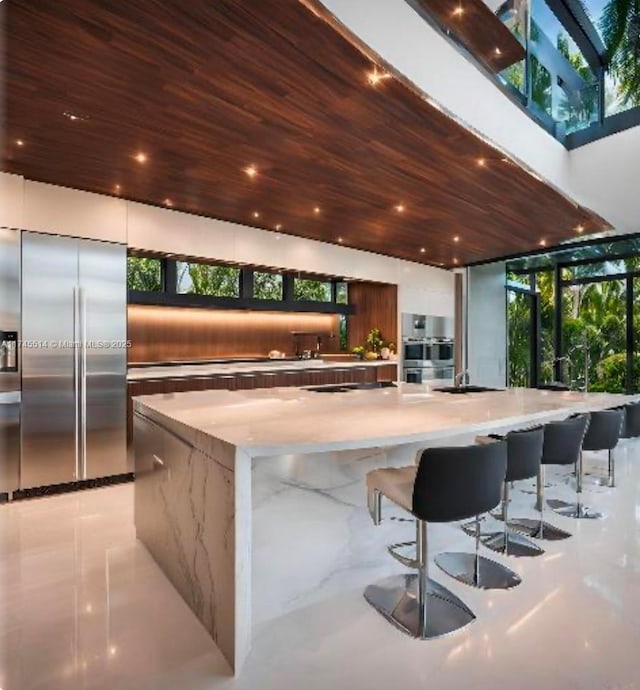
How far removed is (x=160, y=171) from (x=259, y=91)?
153cm

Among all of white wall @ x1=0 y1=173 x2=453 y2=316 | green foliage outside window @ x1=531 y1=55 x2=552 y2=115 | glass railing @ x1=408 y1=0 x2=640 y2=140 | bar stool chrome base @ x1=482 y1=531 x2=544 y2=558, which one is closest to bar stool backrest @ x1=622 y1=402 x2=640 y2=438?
bar stool chrome base @ x1=482 y1=531 x2=544 y2=558

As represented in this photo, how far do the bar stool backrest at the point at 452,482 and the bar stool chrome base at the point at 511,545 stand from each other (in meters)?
0.98

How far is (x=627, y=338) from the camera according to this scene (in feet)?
22.2

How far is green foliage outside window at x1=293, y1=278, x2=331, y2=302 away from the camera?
21.9ft

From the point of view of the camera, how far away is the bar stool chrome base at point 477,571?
2352mm

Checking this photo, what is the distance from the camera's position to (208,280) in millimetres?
5715

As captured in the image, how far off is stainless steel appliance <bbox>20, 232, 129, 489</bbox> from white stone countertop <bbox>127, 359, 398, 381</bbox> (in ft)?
1.00

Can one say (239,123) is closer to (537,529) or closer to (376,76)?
(376,76)

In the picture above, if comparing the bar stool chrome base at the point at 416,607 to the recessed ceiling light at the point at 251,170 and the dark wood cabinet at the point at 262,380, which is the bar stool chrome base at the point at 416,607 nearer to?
the dark wood cabinet at the point at 262,380

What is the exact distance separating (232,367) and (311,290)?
214cm

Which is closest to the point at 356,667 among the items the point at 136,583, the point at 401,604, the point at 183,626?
the point at 401,604

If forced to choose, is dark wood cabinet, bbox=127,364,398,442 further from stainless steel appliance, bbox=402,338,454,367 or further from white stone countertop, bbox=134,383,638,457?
white stone countertop, bbox=134,383,638,457

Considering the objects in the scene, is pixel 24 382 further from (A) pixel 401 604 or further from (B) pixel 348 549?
(A) pixel 401 604

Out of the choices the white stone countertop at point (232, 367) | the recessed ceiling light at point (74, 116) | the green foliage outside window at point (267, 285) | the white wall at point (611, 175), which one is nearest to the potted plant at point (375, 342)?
the white stone countertop at point (232, 367)
